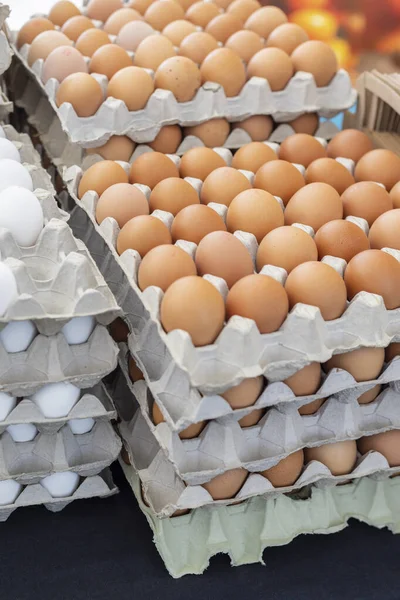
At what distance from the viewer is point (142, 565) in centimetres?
148

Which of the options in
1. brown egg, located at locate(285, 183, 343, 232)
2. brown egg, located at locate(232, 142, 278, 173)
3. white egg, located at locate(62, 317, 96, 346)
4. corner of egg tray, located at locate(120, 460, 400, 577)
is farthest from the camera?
brown egg, located at locate(232, 142, 278, 173)

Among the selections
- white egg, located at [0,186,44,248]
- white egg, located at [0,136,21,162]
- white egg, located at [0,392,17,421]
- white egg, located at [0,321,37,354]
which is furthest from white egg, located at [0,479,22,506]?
white egg, located at [0,136,21,162]

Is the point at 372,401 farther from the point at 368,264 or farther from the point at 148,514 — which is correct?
the point at 148,514

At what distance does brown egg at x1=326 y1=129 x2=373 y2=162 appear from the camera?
191 centimetres

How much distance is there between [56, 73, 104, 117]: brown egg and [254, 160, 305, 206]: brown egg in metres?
0.45

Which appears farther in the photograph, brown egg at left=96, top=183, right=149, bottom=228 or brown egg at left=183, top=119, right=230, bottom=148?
brown egg at left=183, top=119, right=230, bottom=148

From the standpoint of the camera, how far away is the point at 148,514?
1.49 m

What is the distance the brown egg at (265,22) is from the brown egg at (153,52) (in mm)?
349

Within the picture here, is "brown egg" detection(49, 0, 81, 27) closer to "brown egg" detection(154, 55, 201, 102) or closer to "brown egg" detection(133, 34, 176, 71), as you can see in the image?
"brown egg" detection(133, 34, 176, 71)

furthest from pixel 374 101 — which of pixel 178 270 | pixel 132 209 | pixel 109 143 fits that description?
pixel 178 270

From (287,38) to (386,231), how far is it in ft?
2.85

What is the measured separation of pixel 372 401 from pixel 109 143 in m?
0.89

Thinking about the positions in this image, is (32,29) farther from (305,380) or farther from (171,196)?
(305,380)

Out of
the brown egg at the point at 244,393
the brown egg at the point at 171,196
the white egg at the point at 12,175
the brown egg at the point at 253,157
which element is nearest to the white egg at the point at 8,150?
the white egg at the point at 12,175
